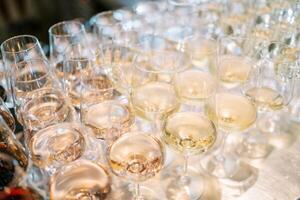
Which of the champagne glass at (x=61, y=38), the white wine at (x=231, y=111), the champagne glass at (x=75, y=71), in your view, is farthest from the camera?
the champagne glass at (x=61, y=38)

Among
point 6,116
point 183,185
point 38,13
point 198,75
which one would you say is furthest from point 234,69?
point 38,13

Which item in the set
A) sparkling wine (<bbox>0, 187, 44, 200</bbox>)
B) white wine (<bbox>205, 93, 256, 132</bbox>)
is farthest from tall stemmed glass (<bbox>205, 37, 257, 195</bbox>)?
sparkling wine (<bbox>0, 187, 44, 200</bbox>)

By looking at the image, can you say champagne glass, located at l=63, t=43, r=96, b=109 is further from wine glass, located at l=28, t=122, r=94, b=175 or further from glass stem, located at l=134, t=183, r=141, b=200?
glass stem, located at l=134, t=183, r=141, b=200

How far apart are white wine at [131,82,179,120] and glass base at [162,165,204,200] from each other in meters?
0.16

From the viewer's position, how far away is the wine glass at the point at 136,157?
826 mm

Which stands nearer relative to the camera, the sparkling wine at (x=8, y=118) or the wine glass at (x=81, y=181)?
the wine glass at (x=81, y=181)

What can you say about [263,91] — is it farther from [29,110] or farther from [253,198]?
[29,110]

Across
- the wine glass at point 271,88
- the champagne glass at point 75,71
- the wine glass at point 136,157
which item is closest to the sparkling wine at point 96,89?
the champagne glass at point 75,71

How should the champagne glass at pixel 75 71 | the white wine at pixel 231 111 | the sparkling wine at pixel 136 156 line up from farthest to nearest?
the champagne glass at pixel 75 71 < the white wine at pixel 231 111 < the sparkling wine at pixel 136 156

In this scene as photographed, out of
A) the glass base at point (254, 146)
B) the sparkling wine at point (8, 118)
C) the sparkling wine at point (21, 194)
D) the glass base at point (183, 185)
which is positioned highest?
the sparkling wine at point (21, 194)

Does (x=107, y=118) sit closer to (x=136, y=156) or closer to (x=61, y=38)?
(x=136, y=156)

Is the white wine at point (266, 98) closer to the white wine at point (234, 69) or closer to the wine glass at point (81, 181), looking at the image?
the white wine at point (234, 69)

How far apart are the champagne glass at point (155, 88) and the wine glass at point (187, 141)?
0.14 ft

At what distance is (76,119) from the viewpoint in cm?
100
